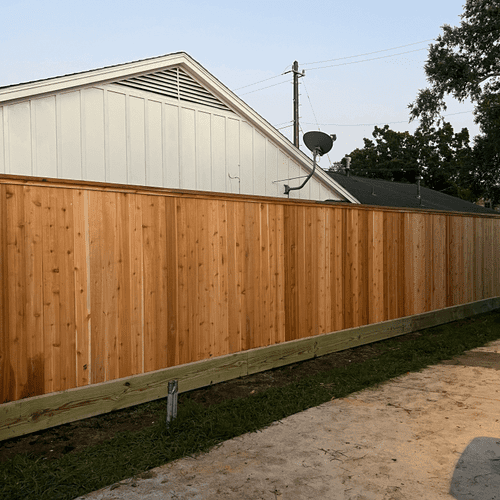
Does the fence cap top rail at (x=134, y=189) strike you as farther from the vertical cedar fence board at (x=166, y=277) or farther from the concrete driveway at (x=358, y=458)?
the concrete driveway at (x=358, y=458)

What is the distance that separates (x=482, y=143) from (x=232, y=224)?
25.2 m

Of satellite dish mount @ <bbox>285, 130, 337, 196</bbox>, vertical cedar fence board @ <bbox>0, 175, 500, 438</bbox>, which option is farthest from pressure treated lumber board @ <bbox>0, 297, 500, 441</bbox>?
satellite dish mount @ <bbox>285, 130, 337, 196</bbox>

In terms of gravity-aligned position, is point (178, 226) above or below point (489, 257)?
above

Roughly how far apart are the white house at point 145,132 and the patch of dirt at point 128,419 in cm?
408

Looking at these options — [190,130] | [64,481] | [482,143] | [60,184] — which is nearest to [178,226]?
[60,184]

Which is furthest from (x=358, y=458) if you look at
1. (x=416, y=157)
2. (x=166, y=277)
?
(x=416, y=157)

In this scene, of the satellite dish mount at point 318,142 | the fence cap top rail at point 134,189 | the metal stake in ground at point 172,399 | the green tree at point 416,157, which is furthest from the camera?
the green tree at point 416,157

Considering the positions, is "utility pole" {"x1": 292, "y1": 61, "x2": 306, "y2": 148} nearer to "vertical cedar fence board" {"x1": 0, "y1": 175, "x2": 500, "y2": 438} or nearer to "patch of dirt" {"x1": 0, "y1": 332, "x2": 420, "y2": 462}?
"vertical cedar fence board" {"x1": 0, "y1": 175, "x2": 500, "y2": 438}

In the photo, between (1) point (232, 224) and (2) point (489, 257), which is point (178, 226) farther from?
(2) point (489, 257)

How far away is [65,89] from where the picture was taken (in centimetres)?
750

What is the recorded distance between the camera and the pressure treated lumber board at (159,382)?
Result: 4066 millimetres

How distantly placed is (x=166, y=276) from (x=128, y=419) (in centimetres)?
142

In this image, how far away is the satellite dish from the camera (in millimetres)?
10430

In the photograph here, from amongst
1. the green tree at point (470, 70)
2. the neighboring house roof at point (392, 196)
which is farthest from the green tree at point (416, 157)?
the green tree at point (470, 70)
